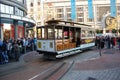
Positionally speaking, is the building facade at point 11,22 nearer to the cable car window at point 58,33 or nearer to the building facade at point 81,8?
the cable car window at point 58,33

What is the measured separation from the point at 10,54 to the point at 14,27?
14.4m

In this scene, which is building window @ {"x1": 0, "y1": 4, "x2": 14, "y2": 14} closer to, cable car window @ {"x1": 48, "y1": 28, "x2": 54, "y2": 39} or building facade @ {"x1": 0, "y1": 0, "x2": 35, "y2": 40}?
building facade @ {"x1": 0, "y1": 0, "x2": 35, "y2": 40}

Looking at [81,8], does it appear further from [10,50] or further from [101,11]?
[10,50]

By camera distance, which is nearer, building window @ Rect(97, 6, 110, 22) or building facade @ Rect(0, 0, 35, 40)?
building facade @ Rect(0, 0, 35, 40)

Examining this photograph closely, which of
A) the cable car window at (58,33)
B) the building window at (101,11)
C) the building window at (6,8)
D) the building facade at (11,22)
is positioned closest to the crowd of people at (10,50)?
the cable car window at (58,33)

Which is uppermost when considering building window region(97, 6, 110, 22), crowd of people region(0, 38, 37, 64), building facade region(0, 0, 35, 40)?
building window region(97, 6, 110, 22)

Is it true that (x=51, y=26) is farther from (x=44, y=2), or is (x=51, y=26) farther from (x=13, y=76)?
(x=44, y=2)

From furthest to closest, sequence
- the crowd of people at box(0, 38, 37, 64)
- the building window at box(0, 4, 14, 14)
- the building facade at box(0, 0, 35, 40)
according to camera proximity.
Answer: the building facade at box(0, 0, 35, 40), the building window at box(0, 4, 14, 14), the crowd of people at box(0, 38, 37, 64)

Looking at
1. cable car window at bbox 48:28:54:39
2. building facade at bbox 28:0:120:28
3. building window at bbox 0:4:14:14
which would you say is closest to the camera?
cable car window at bbox 48:28:54:39

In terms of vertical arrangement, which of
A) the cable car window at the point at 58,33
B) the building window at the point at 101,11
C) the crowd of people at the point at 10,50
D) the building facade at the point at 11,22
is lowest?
the crowd of people at the point at 10,50

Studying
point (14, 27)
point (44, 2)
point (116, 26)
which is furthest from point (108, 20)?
point (14, 27)

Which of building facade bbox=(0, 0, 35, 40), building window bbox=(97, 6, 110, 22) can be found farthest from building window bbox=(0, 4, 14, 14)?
building window bbox=(97, 6, 110, 22)

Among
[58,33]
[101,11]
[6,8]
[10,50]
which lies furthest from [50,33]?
[101,11]

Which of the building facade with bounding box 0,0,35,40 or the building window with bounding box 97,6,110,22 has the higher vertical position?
the building window with bounding box 97,6,110,22
